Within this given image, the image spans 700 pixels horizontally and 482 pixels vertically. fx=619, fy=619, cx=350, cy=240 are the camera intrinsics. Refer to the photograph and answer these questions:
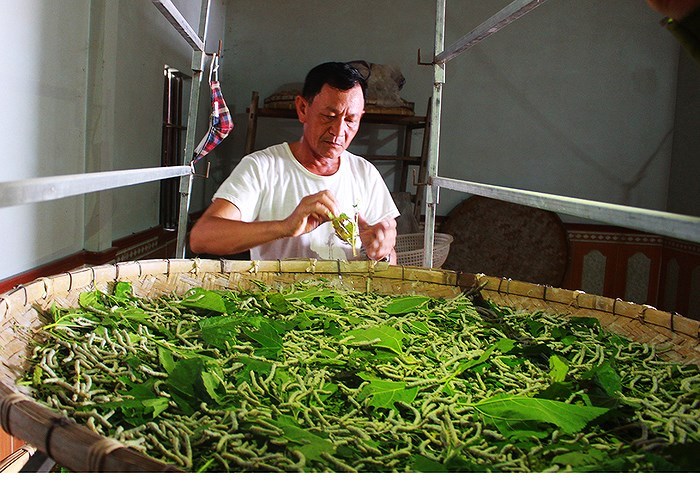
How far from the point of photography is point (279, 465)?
0.70 metres

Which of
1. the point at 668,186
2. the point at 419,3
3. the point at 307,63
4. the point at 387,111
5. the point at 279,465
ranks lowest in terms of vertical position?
the point at 279,465

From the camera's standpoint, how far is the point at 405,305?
1.41 m

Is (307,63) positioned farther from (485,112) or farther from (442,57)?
(442,57)

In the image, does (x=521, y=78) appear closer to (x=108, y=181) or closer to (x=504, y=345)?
(x=504, y=345)

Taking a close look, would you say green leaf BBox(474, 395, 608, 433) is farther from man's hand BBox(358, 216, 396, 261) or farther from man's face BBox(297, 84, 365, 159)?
man's face BBox(297, 84, 365, 159)

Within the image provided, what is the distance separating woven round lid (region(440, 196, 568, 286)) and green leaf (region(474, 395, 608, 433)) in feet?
13.5

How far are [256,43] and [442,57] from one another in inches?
135

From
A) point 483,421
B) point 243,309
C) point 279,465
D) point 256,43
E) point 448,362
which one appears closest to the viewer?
point 279,465

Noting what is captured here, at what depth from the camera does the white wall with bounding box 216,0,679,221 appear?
16.1 ft

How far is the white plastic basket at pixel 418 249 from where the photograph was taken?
9.61 ft

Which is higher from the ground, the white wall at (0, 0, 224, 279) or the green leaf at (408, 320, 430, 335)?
the white wall at (0, 0, 224, 279)

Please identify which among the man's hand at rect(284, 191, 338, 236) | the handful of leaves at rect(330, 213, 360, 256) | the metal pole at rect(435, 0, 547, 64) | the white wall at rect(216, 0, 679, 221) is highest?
the white wall at rect(216, 0, 679, 221)

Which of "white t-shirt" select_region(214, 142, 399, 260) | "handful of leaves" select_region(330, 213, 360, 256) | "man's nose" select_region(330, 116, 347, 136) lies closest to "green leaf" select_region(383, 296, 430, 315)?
"handful of leaves" select_region(330, 213, 360, 256)

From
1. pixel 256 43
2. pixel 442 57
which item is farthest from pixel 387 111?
pixel 442 57
